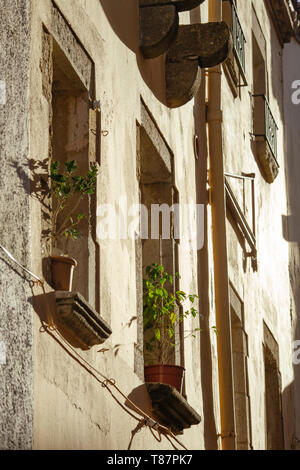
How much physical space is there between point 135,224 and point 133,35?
4.19 ft

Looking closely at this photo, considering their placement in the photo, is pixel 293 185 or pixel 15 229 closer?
pixel 15 229

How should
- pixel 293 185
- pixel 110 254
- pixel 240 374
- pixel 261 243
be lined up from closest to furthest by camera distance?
pixel 110 254, pixel 240 374, pixel 261 243, pixel 293 185

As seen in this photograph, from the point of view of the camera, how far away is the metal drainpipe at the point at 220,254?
9.35 m

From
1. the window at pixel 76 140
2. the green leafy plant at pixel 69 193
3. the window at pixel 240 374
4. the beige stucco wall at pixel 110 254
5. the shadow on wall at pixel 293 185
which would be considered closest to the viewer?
the beige stucco wall at pixel 110 254

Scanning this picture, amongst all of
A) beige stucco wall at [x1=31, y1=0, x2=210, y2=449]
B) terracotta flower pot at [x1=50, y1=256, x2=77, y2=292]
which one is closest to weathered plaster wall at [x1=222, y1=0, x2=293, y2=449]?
beige stucco wall at [x1=31, y1=0, x2=210, y2=449]

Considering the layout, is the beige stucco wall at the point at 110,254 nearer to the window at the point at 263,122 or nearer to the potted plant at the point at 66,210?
the potted plant at the point at 66,210

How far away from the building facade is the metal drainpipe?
0.04ft

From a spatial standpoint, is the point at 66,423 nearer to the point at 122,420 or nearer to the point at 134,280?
the point at 122,420

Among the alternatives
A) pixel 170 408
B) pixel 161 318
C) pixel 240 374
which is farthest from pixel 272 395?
pixel 170 408

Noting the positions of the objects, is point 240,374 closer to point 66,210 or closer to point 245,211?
point 245,211

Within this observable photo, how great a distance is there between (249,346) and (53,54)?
552cm

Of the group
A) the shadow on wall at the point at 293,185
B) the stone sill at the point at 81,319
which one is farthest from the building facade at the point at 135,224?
the shadow on wall at the point at 293,185

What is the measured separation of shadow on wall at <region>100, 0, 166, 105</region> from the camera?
7407 mm

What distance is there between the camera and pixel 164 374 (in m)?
7.57
